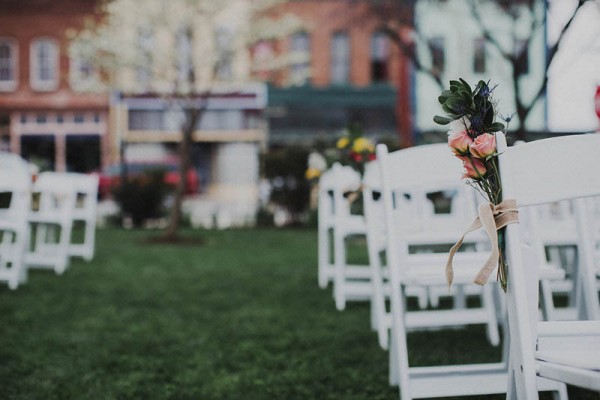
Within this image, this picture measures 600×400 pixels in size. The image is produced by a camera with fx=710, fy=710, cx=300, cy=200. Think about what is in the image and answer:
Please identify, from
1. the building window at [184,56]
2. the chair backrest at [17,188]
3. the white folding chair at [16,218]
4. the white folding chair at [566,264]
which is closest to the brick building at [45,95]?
the building window at [184,56]

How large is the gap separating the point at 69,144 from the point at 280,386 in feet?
88.3

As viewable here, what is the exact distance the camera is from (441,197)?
13.3 metres

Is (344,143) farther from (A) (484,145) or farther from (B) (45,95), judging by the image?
(B) (45,95)

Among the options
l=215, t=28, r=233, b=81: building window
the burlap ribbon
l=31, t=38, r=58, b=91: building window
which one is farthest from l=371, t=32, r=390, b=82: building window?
the burlap ribbon

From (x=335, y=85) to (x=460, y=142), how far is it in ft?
81.0

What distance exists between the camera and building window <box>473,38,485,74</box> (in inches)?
926

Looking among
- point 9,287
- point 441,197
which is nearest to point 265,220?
point 441,197

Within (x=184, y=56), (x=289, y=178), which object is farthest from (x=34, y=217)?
(x=289, y=178)

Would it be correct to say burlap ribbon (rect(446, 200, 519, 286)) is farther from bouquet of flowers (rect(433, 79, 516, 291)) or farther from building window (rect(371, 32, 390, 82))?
building window (rect(371, 32, 390, 82))

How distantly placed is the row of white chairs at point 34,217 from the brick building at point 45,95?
18.0 meters

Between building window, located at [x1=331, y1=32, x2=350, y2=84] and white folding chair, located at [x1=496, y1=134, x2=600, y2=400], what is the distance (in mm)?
25602

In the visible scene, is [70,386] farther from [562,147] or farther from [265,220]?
[265,220]

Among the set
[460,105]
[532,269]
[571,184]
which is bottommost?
[532,269]

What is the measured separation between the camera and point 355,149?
18.7 ft
